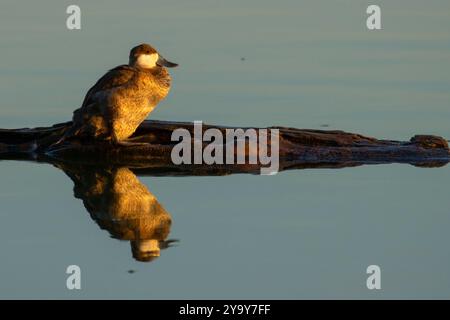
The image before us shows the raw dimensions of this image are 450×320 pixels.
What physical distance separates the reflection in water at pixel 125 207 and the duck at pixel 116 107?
54 centimetres

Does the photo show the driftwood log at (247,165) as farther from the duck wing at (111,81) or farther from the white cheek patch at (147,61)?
the white cheek patch at (147,61)

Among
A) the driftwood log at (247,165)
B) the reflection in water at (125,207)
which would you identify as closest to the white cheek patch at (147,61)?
the driftwood log at (247,165)

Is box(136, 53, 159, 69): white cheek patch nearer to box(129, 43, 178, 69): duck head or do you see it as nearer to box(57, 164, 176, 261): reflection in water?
box(129, 43, 178, 69): duck head

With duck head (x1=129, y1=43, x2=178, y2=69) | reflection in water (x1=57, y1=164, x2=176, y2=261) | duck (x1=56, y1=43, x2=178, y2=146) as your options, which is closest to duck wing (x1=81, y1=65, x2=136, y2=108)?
duck (x1=56, y1=43, x2=178, y2=146)

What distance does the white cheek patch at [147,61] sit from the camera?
1473 centimetres

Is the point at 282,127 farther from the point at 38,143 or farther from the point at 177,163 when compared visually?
the point at 38,143

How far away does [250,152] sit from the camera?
543 inches

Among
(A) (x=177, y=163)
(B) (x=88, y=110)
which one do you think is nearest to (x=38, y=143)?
(B) (x=88, y=110)

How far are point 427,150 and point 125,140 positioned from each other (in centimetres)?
325

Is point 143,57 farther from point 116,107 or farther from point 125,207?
point 125,207

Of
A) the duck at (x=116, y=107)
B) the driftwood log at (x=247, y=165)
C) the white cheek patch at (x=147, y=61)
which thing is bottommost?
the driftwood log at (x=247, y=165)

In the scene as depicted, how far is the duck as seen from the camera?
14133 millimetres

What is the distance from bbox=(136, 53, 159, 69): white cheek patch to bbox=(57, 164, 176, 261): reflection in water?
1.51 m

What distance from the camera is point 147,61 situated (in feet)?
48.4
